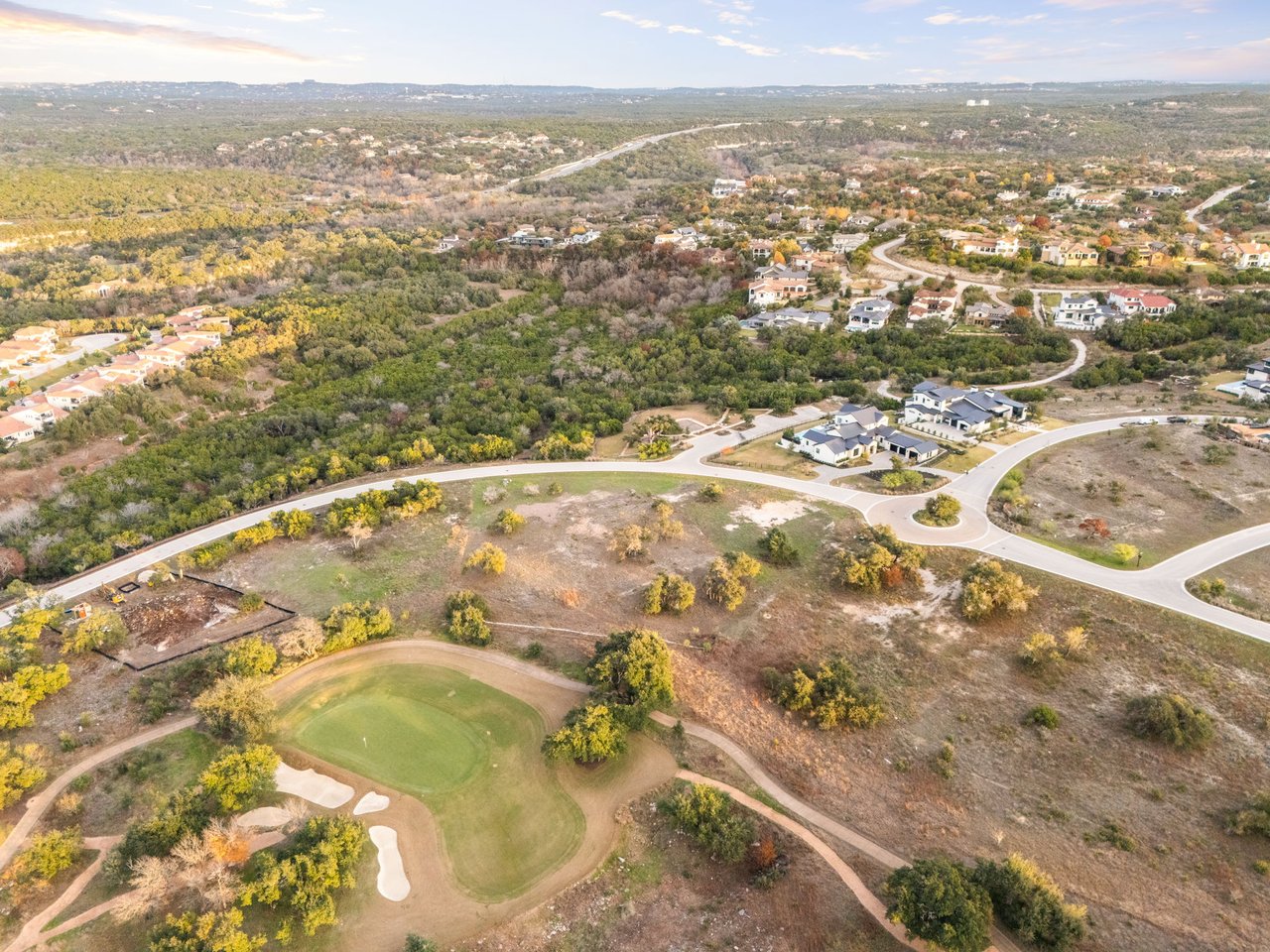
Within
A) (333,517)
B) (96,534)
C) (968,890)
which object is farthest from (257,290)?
(968,890)

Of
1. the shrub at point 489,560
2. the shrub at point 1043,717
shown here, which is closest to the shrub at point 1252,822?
the shrub at point 1043,717

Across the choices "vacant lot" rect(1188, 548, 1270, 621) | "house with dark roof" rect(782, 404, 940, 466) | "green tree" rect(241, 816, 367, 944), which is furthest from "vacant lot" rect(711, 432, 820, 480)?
"green tree" rect(241, 816, 367, 944)

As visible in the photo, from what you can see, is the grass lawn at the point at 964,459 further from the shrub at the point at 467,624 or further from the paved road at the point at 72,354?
the paved road at the point at 72,354

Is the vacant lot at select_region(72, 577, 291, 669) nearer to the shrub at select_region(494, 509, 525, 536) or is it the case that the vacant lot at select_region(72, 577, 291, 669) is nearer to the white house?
the shrub at select_region(494, 509, 525, 536)

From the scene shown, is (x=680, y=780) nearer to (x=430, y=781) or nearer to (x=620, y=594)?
(x=430, y=781)

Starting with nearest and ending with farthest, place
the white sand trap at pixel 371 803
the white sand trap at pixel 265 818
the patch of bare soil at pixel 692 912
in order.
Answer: the patch of bare soil at pixel 692 912 → the white sand trap at pixel 265 818 → the white sand trap at pixel 371 803
